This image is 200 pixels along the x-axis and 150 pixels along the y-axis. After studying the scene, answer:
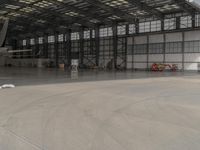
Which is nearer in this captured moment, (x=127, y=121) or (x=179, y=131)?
(x=179, y=131)

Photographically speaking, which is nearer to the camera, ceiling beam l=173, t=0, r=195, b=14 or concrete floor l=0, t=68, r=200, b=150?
concrete floor l=0, t=68, r=200, b=150

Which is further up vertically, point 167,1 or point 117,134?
point 167,1

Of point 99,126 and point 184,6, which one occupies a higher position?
point 184,6

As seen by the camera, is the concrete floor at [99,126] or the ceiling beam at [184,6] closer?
the concrete floor at [99,126]

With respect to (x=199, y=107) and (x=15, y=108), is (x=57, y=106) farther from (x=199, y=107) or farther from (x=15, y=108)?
(x=199, y=107)

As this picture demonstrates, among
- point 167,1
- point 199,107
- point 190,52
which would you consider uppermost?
point 167,1

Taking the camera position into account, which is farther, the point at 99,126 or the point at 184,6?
the point at 184,6

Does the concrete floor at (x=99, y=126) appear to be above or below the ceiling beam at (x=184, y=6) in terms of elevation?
below

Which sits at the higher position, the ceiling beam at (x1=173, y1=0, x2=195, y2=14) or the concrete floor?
the ceiling beam at (x1=173, y1=0, x2=195, y2=14)

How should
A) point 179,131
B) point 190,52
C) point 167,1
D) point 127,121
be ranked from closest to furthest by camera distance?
point 179,131 < point 127,121 < point 167,1 < point 190,52

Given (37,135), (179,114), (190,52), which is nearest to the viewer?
(37,135)

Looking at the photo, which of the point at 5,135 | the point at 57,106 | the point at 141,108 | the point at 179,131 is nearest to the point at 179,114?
the point at 141,108

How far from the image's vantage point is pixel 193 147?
19.6 feet

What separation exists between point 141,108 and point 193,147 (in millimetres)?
5238
